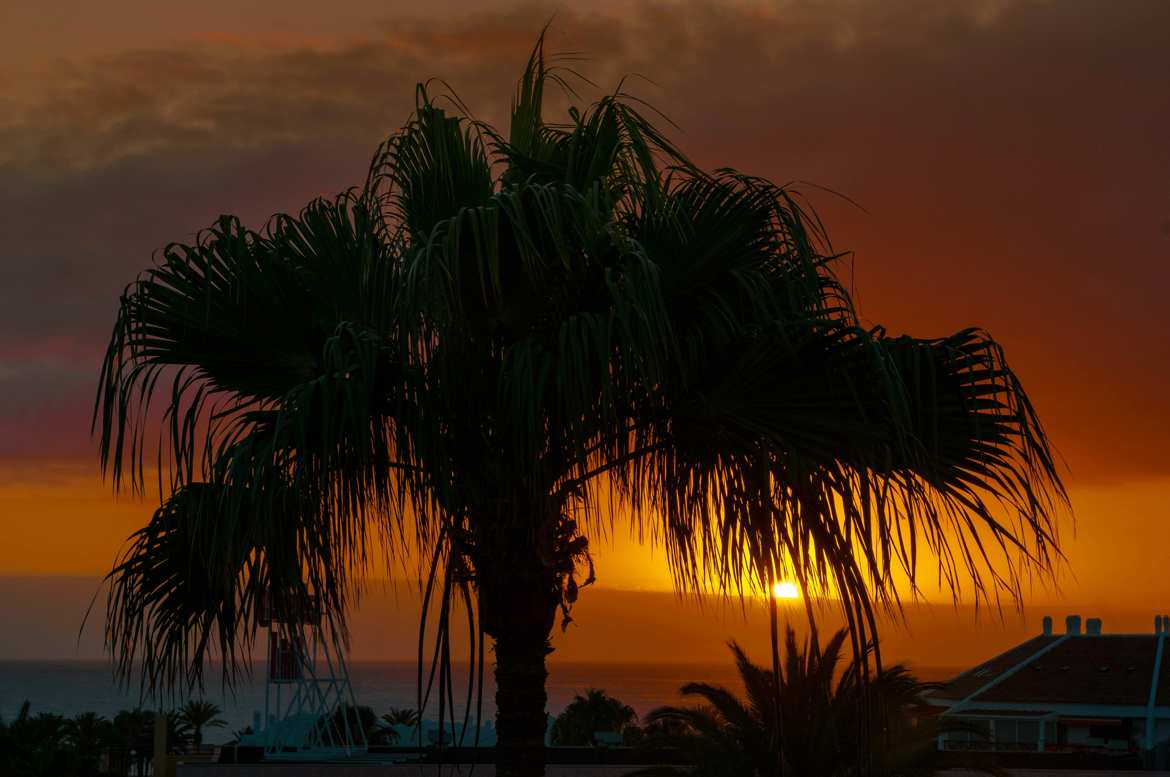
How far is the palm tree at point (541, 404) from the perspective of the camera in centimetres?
679

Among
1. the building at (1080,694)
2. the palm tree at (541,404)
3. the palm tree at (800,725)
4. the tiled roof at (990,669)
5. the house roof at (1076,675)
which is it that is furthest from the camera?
the tiled roof at (990,669)

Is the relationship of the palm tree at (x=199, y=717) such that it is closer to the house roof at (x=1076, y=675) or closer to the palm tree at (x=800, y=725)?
the house roof at (x=1076, y=675)

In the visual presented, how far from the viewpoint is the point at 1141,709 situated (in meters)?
53.2

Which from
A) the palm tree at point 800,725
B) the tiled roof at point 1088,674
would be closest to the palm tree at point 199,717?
the tiled roof at point 1088,674

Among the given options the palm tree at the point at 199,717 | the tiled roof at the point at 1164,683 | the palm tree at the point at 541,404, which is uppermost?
the palm tree at the point at 541,404

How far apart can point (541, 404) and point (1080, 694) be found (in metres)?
53.9

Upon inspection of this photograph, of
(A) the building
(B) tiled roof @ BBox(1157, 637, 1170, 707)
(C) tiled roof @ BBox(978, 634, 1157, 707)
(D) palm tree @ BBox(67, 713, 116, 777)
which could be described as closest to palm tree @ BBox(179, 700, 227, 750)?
(D) palm tree @ BBox(67, 713, 116, 777)

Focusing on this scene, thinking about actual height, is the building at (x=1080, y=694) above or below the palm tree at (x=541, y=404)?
below

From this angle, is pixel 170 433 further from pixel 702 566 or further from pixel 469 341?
pixel 702 566

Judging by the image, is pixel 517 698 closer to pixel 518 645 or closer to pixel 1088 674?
pixel 518 645

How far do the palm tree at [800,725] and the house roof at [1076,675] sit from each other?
1506 inches

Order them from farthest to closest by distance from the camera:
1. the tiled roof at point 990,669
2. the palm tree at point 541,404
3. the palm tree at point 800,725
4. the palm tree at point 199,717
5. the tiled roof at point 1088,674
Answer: the palm tree at point 199,717 → the tiled roof at point 990,669 → the tiled roof at point 1088,674 → the palm tree at point 800,725 → the palm tree at point 541,404

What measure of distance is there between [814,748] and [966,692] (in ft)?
145

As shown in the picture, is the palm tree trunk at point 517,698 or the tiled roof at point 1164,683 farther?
the tiled roof at point 1164,683
